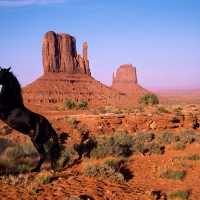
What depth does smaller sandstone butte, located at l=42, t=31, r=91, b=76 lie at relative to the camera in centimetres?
8931

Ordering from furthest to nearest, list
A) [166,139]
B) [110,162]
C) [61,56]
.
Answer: [61,56]
[166,139]
[110,162]

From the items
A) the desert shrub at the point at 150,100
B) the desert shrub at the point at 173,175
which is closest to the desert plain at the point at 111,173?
the desert shrub at the point at 173,175

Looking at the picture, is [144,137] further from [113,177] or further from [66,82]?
[66,82]

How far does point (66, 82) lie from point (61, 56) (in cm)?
1517

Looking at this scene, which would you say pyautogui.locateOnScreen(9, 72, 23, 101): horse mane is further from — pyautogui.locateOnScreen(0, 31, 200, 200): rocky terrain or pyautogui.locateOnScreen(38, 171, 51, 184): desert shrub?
pyautogui.locateOnScreen(38, 171, 51, 184): desert shrub

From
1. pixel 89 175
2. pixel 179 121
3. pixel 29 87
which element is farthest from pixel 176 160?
pixel 29 87

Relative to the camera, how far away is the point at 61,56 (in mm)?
93375

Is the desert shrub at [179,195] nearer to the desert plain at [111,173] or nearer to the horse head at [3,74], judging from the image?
the desert plain at [111,173]

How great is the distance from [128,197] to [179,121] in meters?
17.0

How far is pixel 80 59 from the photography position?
97.4 m

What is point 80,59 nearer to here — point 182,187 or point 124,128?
point 124,128

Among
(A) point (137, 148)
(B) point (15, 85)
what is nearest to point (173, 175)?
(A) point (137, 148)

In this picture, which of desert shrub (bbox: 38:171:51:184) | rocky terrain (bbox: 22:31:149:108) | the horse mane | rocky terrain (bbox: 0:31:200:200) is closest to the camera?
rocky terrain (bbox: 0:31:200:200)

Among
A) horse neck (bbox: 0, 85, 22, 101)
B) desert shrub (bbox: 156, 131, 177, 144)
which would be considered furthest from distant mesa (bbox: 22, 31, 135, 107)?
horse neck (bbox: 0, 85, 22, 101)
